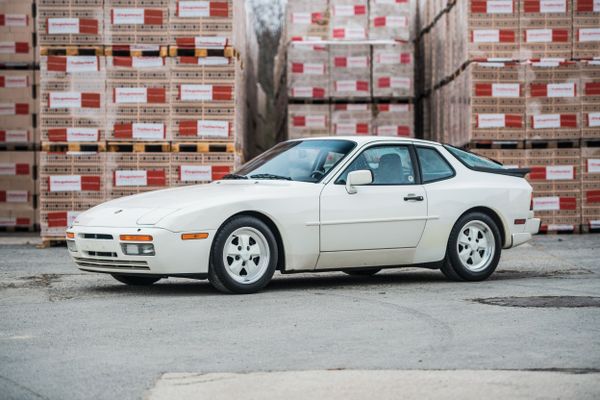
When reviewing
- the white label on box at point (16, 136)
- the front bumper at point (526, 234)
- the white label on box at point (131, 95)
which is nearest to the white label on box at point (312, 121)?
the white label on box at point (131, 95)

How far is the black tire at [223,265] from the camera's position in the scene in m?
8.32

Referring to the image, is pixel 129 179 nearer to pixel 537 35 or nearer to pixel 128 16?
pixel 128 16

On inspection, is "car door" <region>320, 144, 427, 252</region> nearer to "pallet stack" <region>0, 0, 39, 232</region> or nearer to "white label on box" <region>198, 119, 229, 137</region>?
"white label on box" <region>198, 119, 229, 137</region>

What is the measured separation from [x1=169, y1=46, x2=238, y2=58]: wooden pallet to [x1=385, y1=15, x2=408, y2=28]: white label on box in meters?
4.09

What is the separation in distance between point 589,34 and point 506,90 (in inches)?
61.6

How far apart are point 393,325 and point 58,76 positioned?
9259mm

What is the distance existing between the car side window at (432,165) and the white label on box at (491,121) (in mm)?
5816

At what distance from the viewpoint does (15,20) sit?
16938 millimetres

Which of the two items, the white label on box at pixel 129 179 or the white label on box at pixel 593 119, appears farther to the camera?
the white label on box at pixel 593 119

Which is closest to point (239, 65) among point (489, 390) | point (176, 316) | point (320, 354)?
point (176, 316)

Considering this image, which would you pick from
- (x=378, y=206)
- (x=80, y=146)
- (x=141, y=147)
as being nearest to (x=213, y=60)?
(x=141, y=147)

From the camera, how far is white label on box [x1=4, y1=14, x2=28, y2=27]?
1691cm

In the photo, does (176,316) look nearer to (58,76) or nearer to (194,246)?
(194,246)

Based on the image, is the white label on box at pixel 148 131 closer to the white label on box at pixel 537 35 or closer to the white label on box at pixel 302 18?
the white label on box at pixel 302 18
